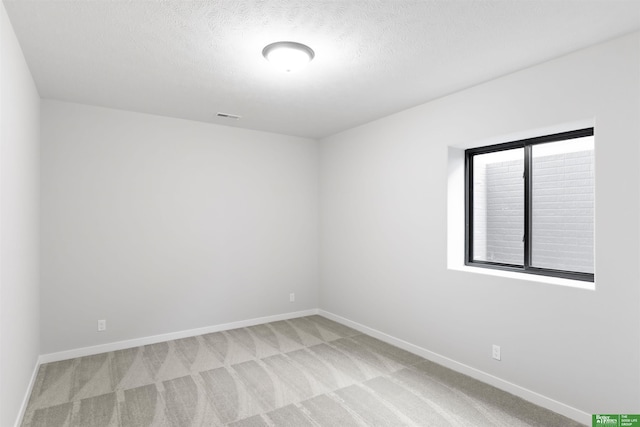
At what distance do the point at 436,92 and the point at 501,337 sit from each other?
88.8 inches

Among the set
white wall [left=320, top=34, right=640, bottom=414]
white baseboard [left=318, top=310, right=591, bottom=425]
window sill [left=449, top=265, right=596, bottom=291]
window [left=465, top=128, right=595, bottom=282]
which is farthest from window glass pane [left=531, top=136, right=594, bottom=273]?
white baseboard [left=318, top=310, right=591, bottom=425]

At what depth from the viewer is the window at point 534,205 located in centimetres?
278

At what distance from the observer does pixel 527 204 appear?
10.1 ft

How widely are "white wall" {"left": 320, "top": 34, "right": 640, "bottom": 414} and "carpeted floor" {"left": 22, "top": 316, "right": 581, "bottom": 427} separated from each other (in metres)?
0.37

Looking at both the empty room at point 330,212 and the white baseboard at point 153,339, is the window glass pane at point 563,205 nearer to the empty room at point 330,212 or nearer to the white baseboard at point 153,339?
the empty room at point 330,212

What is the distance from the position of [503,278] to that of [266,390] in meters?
2.19

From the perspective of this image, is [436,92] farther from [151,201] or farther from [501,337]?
[151,201]

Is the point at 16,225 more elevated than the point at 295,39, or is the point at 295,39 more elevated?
the point at 295,39

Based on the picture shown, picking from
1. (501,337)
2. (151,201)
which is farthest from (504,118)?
(151,201)

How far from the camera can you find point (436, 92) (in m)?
3.34

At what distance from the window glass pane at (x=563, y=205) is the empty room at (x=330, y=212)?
0.02 metres

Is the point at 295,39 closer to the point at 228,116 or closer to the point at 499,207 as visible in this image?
the point at 228,116

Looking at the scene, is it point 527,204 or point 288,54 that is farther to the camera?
point 527,204

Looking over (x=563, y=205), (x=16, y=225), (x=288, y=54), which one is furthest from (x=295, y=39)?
(x=563, y=205)
